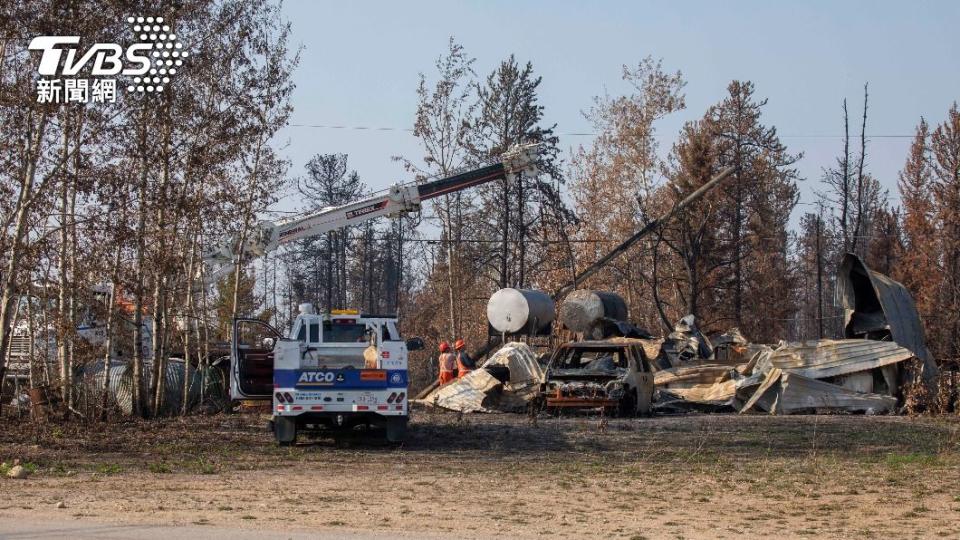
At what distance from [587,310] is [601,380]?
9624mm

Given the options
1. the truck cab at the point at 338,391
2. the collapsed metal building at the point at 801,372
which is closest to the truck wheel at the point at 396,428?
the truck cab at the point at 338,391

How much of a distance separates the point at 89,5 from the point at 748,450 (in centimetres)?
1323

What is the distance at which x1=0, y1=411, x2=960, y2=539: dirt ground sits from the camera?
11.1 metres

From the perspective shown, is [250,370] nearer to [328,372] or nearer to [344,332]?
[344,332]

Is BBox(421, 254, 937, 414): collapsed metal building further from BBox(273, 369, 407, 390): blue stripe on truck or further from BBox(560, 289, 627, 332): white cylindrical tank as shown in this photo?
BBox(273, 369, 407, 390): blue stripe on truck

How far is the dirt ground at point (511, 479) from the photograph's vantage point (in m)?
11.1

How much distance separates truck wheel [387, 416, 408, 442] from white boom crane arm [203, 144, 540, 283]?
37.2 feet

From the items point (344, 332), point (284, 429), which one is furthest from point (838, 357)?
point (284, 429)

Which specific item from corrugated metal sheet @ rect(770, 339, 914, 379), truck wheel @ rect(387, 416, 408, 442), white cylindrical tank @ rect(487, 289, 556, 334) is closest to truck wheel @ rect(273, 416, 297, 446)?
truck wheel @ rect(387, 416, 408, 442)

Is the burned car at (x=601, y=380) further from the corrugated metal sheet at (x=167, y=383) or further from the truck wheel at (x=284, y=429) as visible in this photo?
the corrugated metal sheet at (x=167, y=383)

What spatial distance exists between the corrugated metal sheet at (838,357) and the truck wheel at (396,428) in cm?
1350

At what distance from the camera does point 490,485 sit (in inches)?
555

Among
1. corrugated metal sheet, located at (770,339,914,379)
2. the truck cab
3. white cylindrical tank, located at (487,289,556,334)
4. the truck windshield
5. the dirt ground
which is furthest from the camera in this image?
white cylindrical tank, located at (487,289,556,334)

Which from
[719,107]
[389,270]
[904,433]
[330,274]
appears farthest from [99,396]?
[389,270]
